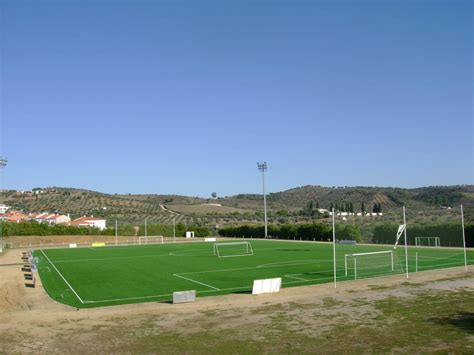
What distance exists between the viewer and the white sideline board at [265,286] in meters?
22.5

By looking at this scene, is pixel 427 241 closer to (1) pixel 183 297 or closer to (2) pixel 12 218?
(1) pixel 183 297

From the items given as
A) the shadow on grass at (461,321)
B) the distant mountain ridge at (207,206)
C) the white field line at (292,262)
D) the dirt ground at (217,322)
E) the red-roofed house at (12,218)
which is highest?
the distant mountain ridge at (207,206)

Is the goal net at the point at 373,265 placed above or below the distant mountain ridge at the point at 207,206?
below

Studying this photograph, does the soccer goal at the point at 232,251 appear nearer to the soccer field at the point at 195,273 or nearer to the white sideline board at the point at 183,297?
the soccer field at the point at 195,273

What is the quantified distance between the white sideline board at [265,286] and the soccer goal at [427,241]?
32.2 meters

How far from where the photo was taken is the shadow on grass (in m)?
15.0

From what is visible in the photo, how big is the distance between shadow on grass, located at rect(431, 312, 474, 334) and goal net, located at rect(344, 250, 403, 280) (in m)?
10.4

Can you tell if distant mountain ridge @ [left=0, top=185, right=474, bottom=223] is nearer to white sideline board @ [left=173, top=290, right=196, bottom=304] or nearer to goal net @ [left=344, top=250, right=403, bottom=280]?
goal net @ [left=344, top=250, right=403, bottom=280]

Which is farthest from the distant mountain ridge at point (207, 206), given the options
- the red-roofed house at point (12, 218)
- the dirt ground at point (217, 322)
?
the dirt ground at point (217, 322)

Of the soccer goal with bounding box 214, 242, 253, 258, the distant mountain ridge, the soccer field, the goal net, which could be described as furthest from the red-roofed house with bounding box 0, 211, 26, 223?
the goal net

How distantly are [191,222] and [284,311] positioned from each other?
97.9 metres

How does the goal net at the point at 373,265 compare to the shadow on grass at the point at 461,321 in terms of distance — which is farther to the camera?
the goal net at the point at 373,265

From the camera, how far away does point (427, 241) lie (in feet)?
166

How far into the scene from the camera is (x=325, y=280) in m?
27.3
